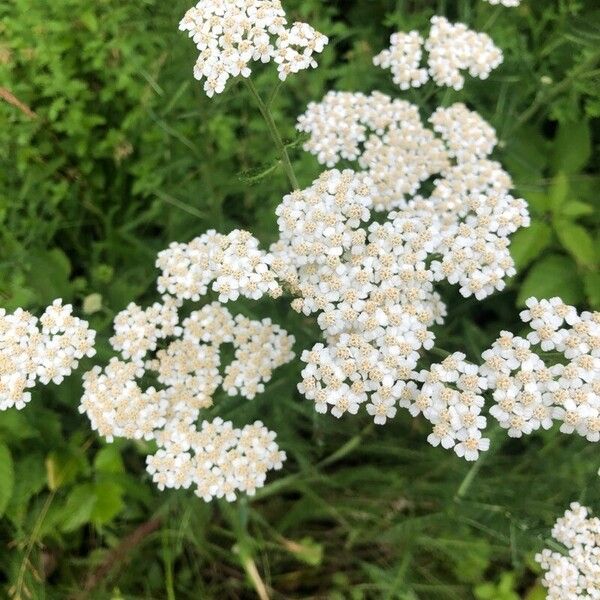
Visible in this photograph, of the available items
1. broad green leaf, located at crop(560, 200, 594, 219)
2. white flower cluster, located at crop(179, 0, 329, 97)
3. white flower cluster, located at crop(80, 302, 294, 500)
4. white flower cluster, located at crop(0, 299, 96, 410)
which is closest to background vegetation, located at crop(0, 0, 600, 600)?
broad green leaf, located at crop(560, 200, 594, 219)

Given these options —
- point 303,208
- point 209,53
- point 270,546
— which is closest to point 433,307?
point 303,208

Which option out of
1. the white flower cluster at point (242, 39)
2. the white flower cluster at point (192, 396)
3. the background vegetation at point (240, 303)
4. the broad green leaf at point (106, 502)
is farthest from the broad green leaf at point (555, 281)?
the broad green leaf at point (106, 502)

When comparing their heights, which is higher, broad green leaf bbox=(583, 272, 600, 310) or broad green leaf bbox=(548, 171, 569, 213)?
broad green leaf bbox=(548, 171, 569, 213)

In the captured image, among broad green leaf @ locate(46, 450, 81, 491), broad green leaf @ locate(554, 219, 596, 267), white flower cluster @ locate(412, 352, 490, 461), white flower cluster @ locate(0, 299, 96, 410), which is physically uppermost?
broad green leaf @ locate(554, 219, 596, 267)

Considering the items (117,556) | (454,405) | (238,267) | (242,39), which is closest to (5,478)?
(117,556)

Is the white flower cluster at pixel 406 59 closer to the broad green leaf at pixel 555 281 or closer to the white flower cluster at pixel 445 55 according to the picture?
the white flower cluster at pixel 445 55

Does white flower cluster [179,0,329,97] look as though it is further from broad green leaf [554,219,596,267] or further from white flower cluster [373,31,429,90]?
broad green leaf [554,219,596,267]

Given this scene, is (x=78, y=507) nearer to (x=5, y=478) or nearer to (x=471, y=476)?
(x=5, y=478)
